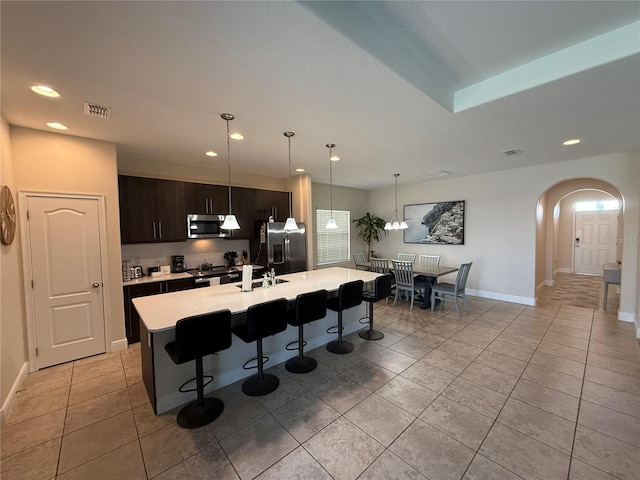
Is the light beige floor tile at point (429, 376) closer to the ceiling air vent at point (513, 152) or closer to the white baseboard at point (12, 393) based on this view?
the ceiling air vent at point (513, 152)

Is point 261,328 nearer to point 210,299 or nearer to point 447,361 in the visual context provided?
point 210,299

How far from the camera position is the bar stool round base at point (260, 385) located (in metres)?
2.51

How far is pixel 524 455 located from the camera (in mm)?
1812

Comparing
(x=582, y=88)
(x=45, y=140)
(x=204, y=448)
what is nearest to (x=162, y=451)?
(x=204, y=448)

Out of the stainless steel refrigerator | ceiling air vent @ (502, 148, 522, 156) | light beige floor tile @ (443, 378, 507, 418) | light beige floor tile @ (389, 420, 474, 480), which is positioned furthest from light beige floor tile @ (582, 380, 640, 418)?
the stainless steel refrigerator

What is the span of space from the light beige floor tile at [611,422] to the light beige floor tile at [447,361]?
0.96 m

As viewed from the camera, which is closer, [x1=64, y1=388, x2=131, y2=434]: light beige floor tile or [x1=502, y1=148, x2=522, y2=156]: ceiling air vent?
[x1=64, y1=388, x2=131, y2=434]: light beige floor tile

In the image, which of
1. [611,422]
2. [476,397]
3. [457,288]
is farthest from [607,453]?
[457,288]

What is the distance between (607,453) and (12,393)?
4.93m

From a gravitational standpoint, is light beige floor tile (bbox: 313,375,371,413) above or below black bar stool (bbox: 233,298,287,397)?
below

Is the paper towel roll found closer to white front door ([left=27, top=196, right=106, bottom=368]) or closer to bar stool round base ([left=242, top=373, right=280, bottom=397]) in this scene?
bar stool round base ([left=242, top=373, right=280, bottom=397])

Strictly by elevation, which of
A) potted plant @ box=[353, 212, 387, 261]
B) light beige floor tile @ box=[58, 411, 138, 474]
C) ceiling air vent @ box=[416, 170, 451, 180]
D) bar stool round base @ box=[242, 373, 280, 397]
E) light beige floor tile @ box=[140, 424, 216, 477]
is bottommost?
light beige floor tile @ box=[140, 424, 216, 477]

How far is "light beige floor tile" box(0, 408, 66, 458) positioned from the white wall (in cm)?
670

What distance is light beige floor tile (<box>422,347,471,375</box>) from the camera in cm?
290
